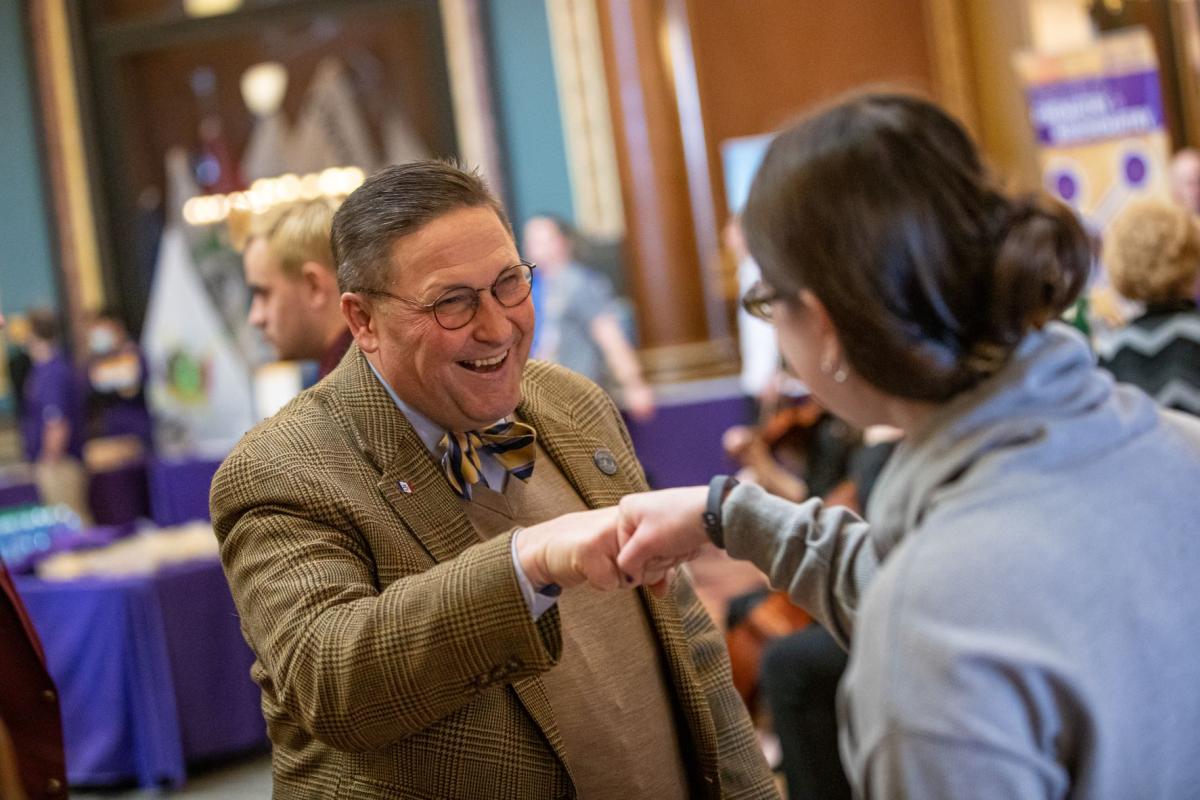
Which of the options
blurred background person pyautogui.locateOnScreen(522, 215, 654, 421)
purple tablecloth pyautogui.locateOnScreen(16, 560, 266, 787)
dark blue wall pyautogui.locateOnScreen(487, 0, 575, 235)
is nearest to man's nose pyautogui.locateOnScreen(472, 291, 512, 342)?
purple tablecloth pyautogui.locateOnScreen(16, 560, 266, 787)

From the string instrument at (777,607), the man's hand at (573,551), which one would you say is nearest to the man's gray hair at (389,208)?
the man's hand at (573,551)

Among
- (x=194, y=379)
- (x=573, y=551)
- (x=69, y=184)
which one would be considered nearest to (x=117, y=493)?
(x=194, y=379)

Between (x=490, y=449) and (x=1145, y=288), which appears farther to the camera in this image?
(x=1145, y=288)

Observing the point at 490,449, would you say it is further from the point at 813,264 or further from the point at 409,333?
the point at 813,264

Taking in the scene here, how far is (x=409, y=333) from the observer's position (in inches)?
74.0

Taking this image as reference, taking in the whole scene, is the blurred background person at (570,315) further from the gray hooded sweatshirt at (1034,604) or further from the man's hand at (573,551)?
the gray hooded sweatshirt at (1034,604)

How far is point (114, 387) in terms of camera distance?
9.56 metres

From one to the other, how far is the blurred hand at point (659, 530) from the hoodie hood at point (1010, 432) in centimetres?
28

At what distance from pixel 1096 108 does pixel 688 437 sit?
2.99 meters

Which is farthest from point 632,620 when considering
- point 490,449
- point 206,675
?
point 206,675

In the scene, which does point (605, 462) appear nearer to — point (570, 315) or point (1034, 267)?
point (1034, 267)

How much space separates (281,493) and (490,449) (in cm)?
34

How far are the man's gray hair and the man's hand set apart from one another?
0.51 metres

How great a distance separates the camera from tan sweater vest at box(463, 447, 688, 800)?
185 cm
